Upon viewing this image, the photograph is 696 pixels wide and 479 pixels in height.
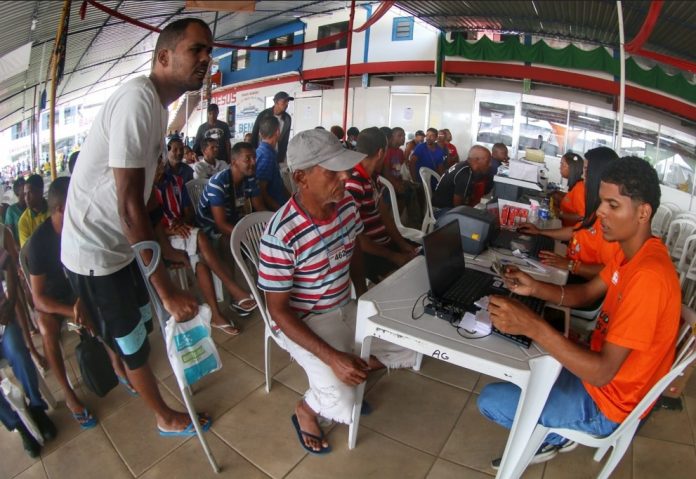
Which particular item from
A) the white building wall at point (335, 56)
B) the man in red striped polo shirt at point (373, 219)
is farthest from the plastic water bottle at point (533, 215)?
the white building wall at point (335, 56)

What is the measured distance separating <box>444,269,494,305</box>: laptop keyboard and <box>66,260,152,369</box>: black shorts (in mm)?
1240

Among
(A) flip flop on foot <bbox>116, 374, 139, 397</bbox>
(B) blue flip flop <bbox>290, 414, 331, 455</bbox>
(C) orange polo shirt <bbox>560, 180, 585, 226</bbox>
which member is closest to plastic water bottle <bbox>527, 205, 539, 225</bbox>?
(C) orange polo shirt <bbox>560, 180, 585, 226</bbox>

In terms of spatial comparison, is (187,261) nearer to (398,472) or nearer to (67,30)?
(67,30)

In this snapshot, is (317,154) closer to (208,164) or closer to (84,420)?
(84,420)

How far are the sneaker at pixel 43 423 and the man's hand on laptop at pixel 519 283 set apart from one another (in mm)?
2028

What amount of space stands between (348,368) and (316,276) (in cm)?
37

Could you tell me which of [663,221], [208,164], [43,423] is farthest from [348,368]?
[663,221]

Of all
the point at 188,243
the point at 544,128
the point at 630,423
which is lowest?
the point at 630,423

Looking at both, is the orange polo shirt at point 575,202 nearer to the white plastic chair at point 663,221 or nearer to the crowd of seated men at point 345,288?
the crowd of seated men at point 345,288

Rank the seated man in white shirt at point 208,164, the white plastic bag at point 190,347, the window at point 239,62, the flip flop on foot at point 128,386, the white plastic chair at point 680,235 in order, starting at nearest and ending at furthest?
the white plastic bag at point 190,347 → the flip flop on foot at point 128,386 → the white plastic chair at point 680,235 → the seated man in white shirt at point 208,164 → the window at point 239,62

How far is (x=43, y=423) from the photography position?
1.59 m

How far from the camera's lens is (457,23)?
6.81 metres

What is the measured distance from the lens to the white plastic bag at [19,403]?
4.75 ft

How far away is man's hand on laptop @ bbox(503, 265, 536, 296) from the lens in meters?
1.39
